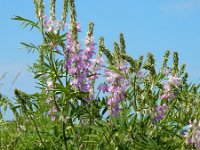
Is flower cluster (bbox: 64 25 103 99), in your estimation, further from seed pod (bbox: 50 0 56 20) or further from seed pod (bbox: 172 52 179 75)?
seed pod (bbox: 172 52 179 75)

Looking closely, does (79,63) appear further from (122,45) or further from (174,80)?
(174,80)

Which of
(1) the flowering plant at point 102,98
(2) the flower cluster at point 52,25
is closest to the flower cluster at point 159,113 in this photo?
(1) the flowering plant at point 102,98

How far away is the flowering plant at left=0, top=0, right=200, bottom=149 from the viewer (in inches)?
147

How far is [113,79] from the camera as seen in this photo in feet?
13.1

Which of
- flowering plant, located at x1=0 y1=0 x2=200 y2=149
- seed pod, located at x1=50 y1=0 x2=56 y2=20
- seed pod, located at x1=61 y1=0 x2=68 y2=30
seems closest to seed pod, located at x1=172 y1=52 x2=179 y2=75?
flowering plant, located at x1=0 y1=0 x2=200 y2=149

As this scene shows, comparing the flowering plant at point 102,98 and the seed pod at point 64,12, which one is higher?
the seed pod at point 64,12

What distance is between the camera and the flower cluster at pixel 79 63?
13.0ft

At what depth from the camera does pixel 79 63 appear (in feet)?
13.2

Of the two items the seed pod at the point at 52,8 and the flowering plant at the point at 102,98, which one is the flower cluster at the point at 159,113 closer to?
the flowering plant at the point at 102,98

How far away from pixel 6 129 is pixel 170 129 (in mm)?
2589

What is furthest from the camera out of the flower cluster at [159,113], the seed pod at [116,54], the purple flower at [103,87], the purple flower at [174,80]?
the purple flower at [174,80]

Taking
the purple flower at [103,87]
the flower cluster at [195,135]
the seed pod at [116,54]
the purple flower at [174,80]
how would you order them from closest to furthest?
1. the flower cluster at [195,135]
2. the seed pod at [116,54]
3. the purple flower at [103,87]
4. the purple flower at [174,80]

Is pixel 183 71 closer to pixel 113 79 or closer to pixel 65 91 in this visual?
pixel 113 79

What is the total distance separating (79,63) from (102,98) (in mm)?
442
